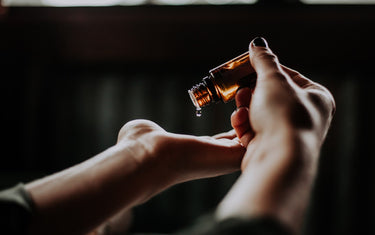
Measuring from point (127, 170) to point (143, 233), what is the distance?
147 centimetres

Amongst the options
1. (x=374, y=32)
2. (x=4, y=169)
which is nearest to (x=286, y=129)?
(x=374, y=32)

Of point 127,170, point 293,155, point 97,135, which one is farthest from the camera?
point 97,135

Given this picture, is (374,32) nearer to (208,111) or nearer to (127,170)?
(208,111)

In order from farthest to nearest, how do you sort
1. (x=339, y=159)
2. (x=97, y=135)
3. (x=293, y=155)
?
(x=97, y=135) → (x=339, y=159) → (x=293, y=155)

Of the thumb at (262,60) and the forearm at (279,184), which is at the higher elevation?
the thumb at (262,60)

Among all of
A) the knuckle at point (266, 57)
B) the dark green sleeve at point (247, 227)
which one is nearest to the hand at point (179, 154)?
the knuckle at point (266, 57)

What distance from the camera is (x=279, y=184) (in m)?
0.35

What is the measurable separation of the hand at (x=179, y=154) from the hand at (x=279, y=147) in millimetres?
76

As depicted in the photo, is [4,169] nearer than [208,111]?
No

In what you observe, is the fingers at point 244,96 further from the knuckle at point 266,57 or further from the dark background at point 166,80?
the dark background at point 166,80

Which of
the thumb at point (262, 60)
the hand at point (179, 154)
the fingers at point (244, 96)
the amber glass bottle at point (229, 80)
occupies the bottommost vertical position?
the hand at point (179, 154)

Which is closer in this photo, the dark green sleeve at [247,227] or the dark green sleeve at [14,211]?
the dark green sleeve at [247,227]

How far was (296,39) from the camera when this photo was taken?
196 cm

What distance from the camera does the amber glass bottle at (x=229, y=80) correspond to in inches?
27.3
